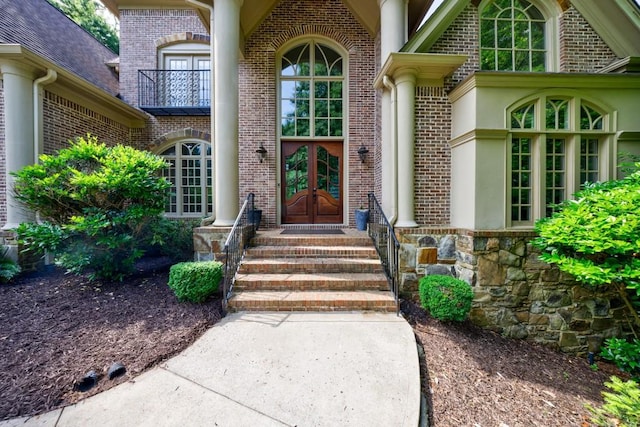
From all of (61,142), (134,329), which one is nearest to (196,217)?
(61,142)

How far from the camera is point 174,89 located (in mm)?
8617

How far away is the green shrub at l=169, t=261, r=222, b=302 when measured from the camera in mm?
3914

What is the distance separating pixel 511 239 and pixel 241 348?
4364 millimetres

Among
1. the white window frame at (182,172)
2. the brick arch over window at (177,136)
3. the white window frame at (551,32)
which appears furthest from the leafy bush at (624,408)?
the brick arch over window at (177,136)

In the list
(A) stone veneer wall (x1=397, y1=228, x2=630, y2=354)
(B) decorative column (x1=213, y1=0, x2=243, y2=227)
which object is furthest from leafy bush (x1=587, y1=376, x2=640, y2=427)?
(B) decorative column (x1=213, y1=0, x2=243, y2=227)

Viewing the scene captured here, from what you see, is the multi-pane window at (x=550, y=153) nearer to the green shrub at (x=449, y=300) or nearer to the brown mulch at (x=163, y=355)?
the green shrub at (x=449, y=300)

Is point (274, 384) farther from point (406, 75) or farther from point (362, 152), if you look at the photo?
point (362, 152)

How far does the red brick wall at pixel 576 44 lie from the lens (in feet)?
17.0

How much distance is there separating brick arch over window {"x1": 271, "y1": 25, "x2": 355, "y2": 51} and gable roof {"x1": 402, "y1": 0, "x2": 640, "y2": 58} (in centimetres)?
262

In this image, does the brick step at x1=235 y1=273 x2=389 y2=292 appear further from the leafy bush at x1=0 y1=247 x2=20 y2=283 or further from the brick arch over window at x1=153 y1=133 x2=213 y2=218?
the brick arch over window at x1=153 y1=133 x2=213 y2=218

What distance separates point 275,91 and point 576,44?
644 cm

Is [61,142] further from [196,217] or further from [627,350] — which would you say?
[627,350]

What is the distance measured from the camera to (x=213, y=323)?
11.9ft

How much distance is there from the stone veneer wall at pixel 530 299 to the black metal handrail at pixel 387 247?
125 centimetres
